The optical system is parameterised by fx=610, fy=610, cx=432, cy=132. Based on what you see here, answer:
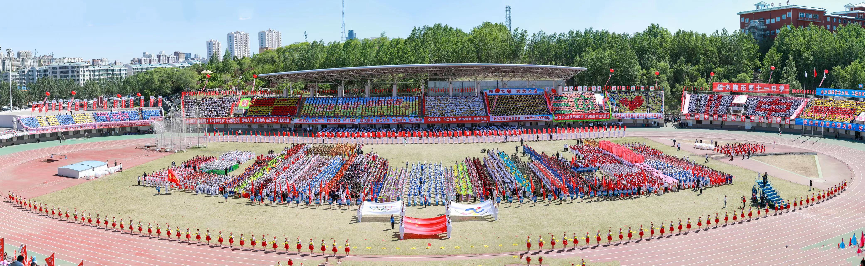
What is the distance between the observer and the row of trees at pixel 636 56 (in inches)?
4053

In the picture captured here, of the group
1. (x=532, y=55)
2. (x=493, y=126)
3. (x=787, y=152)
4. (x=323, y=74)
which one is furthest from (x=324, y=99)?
(x=787, y=152)

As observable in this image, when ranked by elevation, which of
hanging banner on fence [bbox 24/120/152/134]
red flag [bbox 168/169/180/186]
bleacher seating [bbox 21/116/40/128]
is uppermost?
bleacher seating [bbox 21/116/40/128]

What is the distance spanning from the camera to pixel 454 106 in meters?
86.4

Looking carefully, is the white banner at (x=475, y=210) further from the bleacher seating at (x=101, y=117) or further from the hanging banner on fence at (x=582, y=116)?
the bleacher seating at (x=101, y=117)

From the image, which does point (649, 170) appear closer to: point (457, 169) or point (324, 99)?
point (457, 169)

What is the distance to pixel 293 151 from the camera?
5947cm

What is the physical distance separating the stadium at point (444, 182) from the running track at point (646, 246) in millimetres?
157

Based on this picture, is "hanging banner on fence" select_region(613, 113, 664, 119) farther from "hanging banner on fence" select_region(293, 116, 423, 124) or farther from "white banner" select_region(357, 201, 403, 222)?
"white banner" select_region(357, 201, 403, 222)

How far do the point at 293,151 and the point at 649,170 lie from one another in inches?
1288

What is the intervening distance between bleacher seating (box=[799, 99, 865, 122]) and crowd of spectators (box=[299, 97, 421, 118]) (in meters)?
50.9

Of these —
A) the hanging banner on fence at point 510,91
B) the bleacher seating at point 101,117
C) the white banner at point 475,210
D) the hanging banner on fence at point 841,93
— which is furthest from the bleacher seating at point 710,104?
the bleacher seating at point 101,117

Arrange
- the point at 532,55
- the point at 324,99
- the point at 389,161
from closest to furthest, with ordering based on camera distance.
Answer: the point at 389,161 < the point at 324,99 < the point at 532,55

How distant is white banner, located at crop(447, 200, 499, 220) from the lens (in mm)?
35891

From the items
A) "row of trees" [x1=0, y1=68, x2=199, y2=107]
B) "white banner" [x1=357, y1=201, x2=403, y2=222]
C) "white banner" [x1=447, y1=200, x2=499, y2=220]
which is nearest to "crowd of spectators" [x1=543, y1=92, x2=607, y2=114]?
"white banner" [x1=447, y1=200, x2=499, y2=220]
